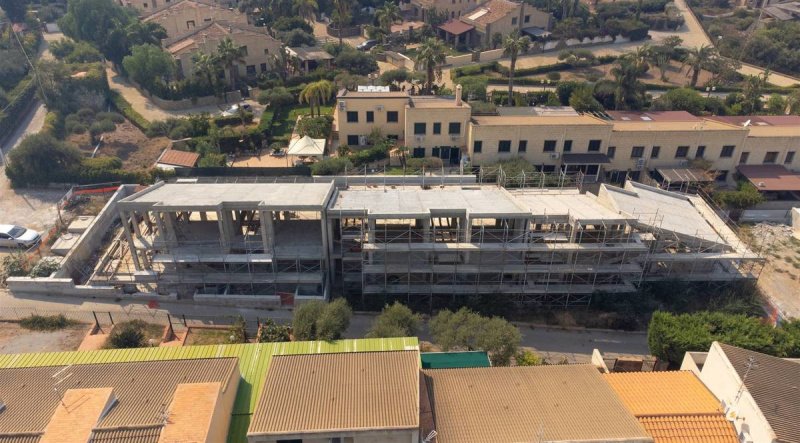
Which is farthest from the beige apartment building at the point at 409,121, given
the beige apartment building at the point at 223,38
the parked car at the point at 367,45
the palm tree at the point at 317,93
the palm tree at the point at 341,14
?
the parked car at the point at 367,45

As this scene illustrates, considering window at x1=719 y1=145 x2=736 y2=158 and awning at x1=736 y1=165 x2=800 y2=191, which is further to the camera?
window at x1=719 y1=145 x2=736 y2=158

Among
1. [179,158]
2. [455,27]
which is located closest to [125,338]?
[179,158]

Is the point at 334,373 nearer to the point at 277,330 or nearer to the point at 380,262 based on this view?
the point at 277,330

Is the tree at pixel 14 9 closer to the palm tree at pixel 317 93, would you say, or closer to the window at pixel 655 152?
the palm tree at pixel 317 93

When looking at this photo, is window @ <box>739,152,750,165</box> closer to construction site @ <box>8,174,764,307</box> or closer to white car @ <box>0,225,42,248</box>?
construction site @ <box>8,174,764,307</box>

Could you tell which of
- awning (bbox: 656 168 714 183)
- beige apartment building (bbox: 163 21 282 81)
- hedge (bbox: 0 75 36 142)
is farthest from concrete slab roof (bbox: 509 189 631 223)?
hedge (bbox: 0 75 36 142)

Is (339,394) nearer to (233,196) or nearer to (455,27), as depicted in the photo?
(233,196)
